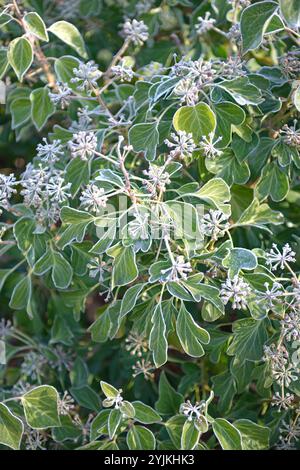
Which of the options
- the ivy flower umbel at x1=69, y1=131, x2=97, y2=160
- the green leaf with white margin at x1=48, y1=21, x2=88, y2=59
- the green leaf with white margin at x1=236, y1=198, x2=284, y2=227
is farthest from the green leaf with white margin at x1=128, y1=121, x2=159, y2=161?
the green leaf with white margin at x1=48, y1=21, x2=88, y2=59

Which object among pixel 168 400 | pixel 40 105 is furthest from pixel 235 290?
pixel 40 105

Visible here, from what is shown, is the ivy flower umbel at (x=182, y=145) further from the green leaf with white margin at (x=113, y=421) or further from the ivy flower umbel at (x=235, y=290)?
the green leaf with white margin at (x=113, y=421)

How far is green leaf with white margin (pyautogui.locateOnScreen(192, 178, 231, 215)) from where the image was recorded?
1.27m

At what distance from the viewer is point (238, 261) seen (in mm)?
1230

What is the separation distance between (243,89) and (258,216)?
239 millimetres

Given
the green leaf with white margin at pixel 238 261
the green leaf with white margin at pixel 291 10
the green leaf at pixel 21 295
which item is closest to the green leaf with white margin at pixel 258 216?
the green leaf with white margin at pixel 238 261

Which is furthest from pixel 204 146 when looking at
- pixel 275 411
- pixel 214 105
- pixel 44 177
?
pixel 275 411

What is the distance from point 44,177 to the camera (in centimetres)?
132

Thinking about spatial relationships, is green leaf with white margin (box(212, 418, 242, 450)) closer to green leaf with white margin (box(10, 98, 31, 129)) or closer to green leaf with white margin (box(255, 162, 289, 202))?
green leaf with white margin (box(255, 162, 289, 202))

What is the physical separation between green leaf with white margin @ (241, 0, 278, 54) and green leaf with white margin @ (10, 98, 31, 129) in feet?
1.74

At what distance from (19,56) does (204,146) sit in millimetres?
412

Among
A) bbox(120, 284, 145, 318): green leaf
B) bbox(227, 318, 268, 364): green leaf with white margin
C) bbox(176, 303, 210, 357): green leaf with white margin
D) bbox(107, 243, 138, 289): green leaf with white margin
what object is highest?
bbox(107, 243, 138, 289): green leaf with white margin

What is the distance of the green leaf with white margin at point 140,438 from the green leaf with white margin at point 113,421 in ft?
0.11

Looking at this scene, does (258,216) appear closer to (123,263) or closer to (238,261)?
(238,261)
